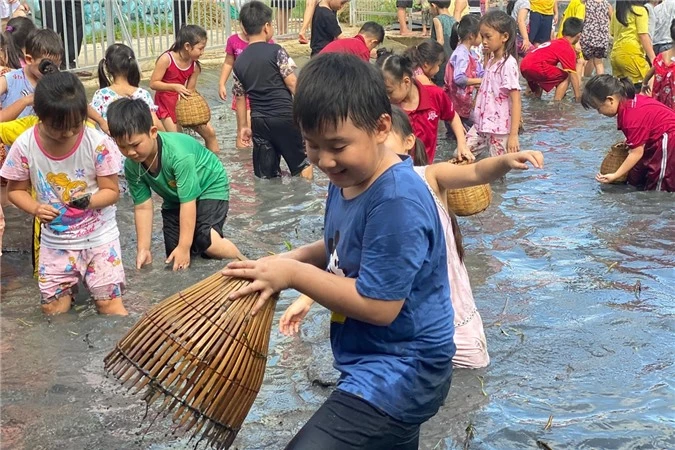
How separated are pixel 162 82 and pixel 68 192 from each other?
4.24m

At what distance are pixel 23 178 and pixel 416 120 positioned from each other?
3106mm

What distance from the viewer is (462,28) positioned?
10523 mm

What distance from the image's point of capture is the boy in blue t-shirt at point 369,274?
2457 mm

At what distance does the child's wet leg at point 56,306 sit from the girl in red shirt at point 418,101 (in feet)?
8.26

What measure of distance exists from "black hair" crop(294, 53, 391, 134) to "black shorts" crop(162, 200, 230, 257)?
12.2ft

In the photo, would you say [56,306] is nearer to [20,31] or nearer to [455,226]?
[455,226]

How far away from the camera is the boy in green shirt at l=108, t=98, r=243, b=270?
5.22 meters

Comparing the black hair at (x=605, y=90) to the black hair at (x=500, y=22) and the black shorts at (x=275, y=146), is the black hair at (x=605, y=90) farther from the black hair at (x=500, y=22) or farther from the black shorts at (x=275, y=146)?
the black shorts at (x=275, y=146)

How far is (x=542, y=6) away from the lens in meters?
15.7

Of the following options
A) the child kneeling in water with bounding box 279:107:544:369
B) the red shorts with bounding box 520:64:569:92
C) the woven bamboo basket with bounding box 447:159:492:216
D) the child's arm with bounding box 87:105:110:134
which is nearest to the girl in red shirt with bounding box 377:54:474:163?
the woven bamboo basket with bounding box 447:159:492:216

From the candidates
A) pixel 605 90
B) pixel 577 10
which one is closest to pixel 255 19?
pixel 605 90

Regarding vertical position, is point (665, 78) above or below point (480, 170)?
below

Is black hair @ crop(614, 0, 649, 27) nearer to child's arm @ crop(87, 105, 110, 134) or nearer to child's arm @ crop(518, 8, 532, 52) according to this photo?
child's arm @ crop(518, 8, 532, 52)

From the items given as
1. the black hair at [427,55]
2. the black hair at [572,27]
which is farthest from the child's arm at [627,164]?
the black hair at [572,27]
